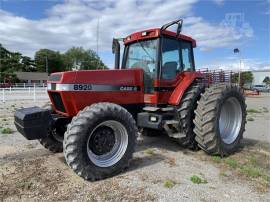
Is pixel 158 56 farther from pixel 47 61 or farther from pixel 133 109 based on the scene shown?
pixel 47 61

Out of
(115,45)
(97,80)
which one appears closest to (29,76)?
(115,45)

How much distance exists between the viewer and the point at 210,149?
588cm

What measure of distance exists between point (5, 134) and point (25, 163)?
3.04 m

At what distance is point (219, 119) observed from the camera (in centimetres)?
616

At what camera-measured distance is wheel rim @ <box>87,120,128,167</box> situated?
4.86m

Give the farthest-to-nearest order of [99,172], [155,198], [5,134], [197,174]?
[5,134]
[197,174]
[99,172]
[155,198]

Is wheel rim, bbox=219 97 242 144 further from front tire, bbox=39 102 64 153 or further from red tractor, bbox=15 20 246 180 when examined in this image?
front tire, bbox=39 102 64 153

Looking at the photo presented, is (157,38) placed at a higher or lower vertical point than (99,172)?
higher

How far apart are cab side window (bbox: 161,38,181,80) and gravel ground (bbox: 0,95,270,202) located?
1628mm

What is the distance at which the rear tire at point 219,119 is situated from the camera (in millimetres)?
5773

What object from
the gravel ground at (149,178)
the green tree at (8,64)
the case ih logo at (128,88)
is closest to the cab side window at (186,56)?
the case ih logo at (128,88)

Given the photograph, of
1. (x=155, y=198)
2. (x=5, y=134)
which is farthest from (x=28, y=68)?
(x=155, y=198)

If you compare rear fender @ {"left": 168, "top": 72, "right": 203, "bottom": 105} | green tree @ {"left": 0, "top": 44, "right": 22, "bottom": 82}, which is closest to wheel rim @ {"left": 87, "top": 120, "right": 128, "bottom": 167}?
rear fender @ {"left": 168, "top": 72, "right": 203, "bottom": 105}

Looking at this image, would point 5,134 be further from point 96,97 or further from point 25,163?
point 96,97
